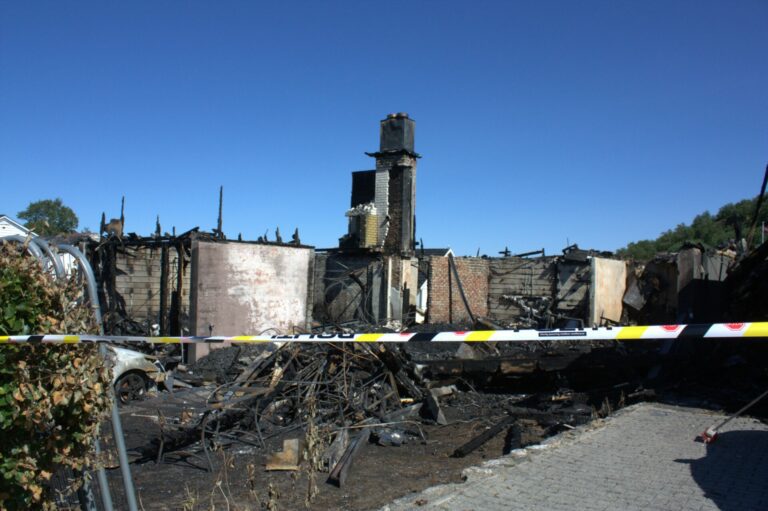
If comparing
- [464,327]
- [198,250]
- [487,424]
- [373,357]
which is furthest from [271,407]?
[464,327]

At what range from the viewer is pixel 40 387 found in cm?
342

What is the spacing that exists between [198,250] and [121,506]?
32.9 feet

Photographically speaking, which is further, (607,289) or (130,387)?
(607,289)

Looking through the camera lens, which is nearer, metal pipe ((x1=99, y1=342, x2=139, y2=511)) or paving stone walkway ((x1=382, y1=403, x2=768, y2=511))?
metal pipe ((x1=99, y1=342, x2=139, y2=511))

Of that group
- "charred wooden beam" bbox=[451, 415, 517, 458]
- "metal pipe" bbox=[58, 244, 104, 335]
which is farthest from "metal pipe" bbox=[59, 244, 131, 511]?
"charred wooden beam" bbox=[451, 415, 517, 458]

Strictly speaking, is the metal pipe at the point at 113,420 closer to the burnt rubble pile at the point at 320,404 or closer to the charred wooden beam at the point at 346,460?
the charred wooden beam at the point at 346,460

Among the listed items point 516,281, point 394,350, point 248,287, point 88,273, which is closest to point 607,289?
point 516,281

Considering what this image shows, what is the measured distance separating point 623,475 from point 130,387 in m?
8.66

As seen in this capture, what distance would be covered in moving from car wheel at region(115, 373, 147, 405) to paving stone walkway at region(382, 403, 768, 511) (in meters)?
7.47

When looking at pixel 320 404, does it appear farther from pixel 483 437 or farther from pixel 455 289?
pixel 455 289

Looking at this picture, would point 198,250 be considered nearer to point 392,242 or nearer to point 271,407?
point 271,407

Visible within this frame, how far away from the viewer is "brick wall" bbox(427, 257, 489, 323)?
23.2 m

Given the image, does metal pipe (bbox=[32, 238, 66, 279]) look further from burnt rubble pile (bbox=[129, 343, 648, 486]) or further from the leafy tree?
the leafy tree

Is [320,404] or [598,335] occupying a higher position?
[598,335]
